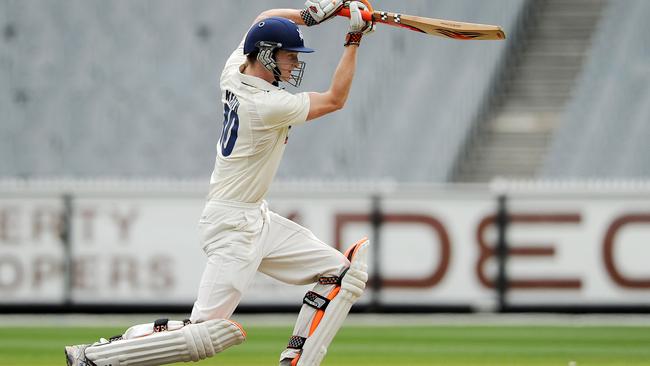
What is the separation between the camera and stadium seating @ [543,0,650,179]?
1350cm

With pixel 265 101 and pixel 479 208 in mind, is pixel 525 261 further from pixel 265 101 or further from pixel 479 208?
pixel 265 101

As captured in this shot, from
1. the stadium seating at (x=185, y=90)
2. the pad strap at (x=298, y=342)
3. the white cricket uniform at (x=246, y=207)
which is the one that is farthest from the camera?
the stadium seating at (x=185, y=90)

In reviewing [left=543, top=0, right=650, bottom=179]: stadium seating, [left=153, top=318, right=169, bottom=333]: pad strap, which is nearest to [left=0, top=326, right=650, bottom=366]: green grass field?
[left=153, top=318, right=169, bottom=333]: pad strap

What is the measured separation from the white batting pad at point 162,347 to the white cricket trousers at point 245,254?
9cm

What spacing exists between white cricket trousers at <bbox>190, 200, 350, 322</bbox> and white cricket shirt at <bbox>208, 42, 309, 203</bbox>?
94 mm

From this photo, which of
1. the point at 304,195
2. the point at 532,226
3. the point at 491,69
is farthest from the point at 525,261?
the point at 491,69

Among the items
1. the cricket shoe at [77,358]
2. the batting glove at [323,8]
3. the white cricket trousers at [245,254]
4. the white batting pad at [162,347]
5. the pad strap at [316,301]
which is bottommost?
the cricket shoe at [77,358]

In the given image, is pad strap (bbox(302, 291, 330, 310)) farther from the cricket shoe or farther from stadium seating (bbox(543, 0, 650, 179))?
stadium seating (bbox(543, 0, 650, 179))

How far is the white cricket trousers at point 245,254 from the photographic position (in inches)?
218

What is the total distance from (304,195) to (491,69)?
4029mm

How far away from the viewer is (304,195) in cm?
1124

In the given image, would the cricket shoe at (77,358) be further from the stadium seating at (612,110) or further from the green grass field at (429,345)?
the stadium seating at (612,110)

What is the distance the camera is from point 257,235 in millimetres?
5695

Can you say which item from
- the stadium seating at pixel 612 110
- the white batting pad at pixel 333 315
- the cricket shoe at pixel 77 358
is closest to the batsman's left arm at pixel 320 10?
the white batting pad at pixel 333 315
